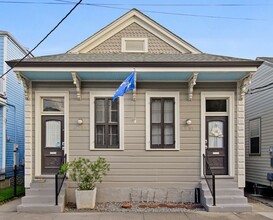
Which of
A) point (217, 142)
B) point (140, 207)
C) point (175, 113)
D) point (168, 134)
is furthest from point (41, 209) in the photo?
point (217, 142)

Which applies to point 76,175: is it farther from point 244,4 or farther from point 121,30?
point 244,4

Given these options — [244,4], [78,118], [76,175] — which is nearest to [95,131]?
[78,118]

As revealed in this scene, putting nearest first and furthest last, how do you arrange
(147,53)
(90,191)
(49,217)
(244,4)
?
(49,217) → (90,191) → (147,53) → (244,4)

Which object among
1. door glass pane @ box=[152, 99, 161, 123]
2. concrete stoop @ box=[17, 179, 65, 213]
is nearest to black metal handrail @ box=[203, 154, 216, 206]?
door glass pane @ box=[152, 99, 161, 123]

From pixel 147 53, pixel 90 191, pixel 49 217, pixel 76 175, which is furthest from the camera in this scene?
pixel 147 53

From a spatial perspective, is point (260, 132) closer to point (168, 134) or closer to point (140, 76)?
point (168, 134)

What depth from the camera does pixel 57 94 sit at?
10781 mm

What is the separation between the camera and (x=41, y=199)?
31.7ft

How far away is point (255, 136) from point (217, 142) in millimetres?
4295

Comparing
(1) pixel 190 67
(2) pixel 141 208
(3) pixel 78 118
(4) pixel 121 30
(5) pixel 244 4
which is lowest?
(2) pixel 141 208

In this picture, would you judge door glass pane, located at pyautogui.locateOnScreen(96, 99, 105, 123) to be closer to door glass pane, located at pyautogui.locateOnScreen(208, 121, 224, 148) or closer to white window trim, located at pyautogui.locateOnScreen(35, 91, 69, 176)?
white window trim, located at pyautogui.locateOnScreen(35, 91, 69, 176)

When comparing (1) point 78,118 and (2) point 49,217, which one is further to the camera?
(1) point 78,118

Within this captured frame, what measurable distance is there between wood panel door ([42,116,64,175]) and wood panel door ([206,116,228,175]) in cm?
455

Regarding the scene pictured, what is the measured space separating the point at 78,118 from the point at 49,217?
3.18 meters
